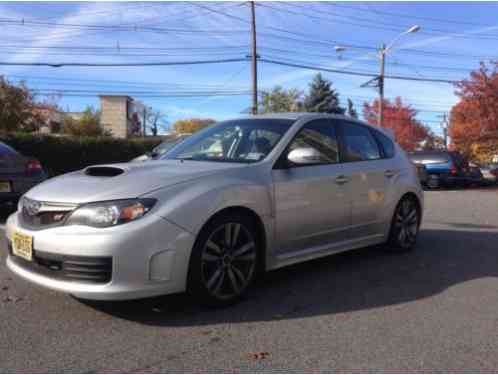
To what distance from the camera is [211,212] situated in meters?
3.70

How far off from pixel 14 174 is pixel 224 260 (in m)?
4.89

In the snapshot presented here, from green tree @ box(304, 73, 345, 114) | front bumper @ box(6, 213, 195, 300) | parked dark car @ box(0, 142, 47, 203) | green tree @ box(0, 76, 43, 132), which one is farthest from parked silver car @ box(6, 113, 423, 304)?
green tree @ box(304, 73, 345, 114)

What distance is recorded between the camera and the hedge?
2083cm

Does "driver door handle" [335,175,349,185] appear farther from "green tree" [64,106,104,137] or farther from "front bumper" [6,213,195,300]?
"green tree" [64,106,104,137]

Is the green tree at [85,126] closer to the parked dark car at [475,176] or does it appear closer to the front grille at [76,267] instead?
the parked dark car at [475,176]

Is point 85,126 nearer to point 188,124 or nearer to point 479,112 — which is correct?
point 479,112

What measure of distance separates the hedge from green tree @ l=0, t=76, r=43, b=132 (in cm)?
934

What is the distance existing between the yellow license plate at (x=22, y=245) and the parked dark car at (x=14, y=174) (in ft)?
12.7

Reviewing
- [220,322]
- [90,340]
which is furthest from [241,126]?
[90,340]

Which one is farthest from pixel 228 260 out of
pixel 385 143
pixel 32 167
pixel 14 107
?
pixel 14 107

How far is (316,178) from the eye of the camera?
182 inches

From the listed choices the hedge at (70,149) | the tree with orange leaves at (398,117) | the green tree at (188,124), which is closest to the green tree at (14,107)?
the hedge at (70,149)

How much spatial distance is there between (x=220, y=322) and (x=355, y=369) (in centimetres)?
109

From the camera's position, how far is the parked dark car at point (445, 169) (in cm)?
1789
